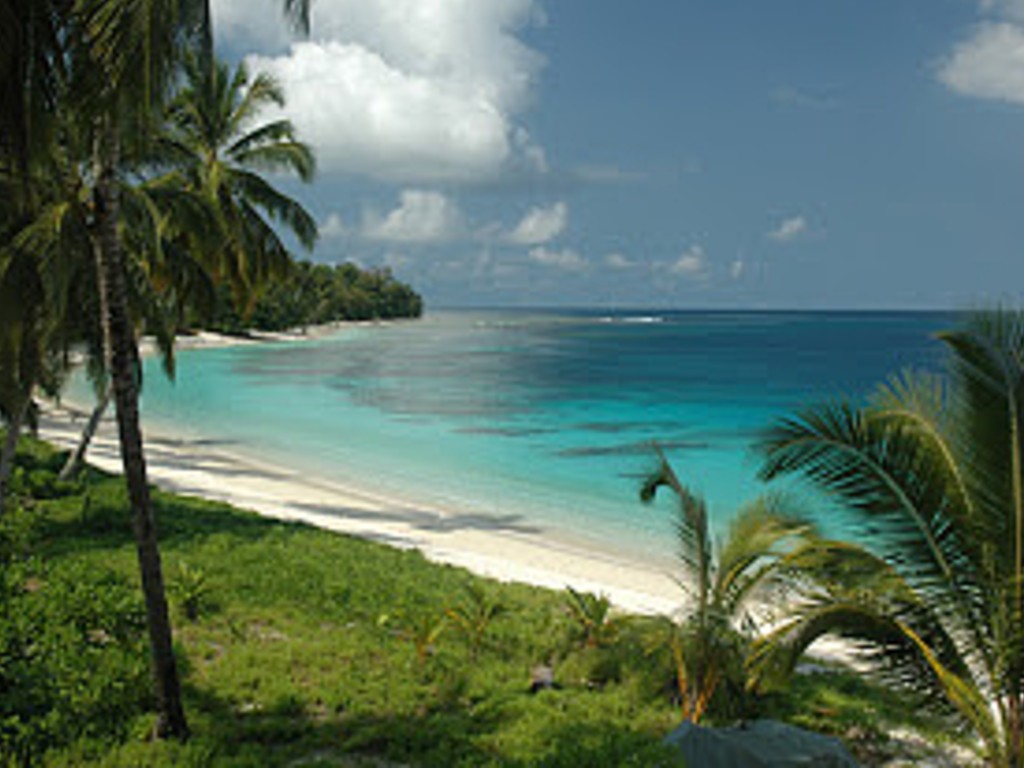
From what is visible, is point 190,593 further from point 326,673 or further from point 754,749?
point 754,749

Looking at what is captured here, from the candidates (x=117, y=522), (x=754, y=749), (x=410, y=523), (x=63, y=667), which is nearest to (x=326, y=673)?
(x=63, y=667)

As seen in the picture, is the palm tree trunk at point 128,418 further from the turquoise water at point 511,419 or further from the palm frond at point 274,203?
the palm frond at point 274,203

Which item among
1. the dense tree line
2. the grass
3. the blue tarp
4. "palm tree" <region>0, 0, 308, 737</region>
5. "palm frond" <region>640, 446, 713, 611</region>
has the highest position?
the dense tree line

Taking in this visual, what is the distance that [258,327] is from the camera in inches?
3563

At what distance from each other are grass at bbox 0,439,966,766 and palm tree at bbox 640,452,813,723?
464mm

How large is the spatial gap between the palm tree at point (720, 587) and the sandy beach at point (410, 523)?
181 inches

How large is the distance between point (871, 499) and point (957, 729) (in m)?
2.95

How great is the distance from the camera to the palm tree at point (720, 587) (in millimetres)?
5805

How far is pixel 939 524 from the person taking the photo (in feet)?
16.6

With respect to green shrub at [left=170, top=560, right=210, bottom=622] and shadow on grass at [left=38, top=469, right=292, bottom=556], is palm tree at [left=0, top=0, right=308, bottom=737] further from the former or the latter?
shadow on grass at [left=38, top=469, right=292, bottom=556]

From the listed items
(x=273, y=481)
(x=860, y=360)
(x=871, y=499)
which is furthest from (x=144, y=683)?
(x=860, y=360)

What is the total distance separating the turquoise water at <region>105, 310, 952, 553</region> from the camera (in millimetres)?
20594

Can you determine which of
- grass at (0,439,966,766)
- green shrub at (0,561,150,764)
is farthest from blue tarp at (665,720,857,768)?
green shrub at (0,561,150,764)

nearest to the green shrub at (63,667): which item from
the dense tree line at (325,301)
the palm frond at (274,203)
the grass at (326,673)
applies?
the grass at (326,673)
